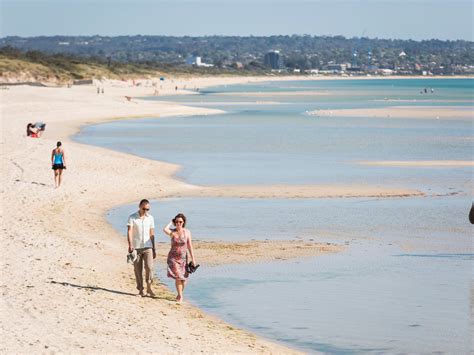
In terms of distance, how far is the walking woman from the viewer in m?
13.0

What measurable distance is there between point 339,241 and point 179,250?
6408 mm

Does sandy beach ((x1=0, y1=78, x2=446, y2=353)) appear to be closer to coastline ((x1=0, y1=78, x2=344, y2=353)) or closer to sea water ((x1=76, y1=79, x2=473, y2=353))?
coastline ((x1=0, y1=78, x2=344, y2=353))

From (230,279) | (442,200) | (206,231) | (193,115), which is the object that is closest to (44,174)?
(206,231)

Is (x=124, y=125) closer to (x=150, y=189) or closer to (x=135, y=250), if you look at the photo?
(x=150, y=189)

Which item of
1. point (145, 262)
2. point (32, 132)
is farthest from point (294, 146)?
point (145, 262)

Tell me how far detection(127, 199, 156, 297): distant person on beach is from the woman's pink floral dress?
10.8 inches

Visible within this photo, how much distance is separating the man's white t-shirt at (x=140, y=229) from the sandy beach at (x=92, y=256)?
78cm

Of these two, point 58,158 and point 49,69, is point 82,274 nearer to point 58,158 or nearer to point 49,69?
point 58,158

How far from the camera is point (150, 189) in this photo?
2608 cm

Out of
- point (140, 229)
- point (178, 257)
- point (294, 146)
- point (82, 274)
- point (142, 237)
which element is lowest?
point (294, 146)

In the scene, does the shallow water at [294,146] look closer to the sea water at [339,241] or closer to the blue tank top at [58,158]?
the sea water at [339,241]

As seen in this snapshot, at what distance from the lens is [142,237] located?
43.6ft

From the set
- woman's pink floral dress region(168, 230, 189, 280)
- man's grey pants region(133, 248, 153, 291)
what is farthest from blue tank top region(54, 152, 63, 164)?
woman's pink floral dress region(168, 230, 189, 280)

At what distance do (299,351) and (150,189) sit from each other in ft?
48.4
